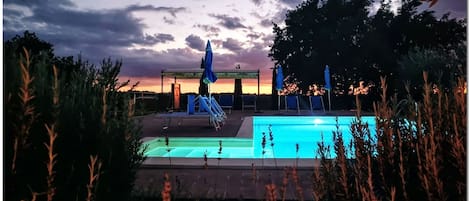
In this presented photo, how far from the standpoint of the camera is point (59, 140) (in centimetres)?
171

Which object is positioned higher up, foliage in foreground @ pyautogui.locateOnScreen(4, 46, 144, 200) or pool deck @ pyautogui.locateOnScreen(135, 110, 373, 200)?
foliage in foreground @ pyautogui.locateOnScreen(4, 46, 144, 200)

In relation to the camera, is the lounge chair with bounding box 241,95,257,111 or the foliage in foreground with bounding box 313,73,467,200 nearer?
the foliage in foreground with bounding box 313,73,467,200

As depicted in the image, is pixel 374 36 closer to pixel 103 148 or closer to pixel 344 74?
pixel 344 74

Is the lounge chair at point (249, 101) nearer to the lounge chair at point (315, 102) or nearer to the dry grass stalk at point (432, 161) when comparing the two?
the lounge chair at point (315, 102)

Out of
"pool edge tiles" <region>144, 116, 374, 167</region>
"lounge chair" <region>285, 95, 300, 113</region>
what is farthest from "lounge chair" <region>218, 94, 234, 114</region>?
"pool edge tiles" <region>144, 116, 374, 167</region>

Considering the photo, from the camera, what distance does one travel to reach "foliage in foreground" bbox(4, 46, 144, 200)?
158 cm

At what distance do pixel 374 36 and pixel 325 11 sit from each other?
2819 mm

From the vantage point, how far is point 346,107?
16.0 meters

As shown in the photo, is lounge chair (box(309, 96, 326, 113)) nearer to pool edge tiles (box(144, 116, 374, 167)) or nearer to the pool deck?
pool edge tiles (box(144, 116, 374, 167))

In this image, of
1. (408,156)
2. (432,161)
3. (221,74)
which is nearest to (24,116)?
(432,161)

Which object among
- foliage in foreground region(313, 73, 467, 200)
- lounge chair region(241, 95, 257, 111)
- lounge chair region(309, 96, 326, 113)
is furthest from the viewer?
lounge chair region(241, 95, 257, 111)

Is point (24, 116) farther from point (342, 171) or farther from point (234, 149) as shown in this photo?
point (234, 149)

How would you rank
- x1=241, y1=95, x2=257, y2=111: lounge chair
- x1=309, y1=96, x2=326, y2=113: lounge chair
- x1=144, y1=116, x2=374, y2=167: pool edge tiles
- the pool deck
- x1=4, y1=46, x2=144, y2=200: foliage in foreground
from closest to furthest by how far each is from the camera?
x1=4, y1=46, x2=144, y2=200: foliage in foreground < the pool deck < x1=144, y1=116, x2=374, y2=167: pool edge tiles < x1=309, y1=96, x2=326, y2=113: lounge chair < x1=241, y1=95, x2=257, y2=111: lounge chair

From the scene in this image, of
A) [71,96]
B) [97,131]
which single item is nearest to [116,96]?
Answer: [71,96]
